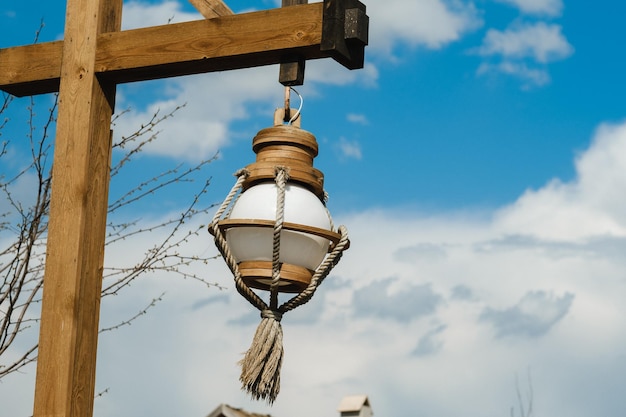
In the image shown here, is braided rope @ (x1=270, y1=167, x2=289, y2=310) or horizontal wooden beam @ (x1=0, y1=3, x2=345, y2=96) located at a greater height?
horizontal wooden beam @ (x1=0, y1=3, x2=345, y2=96)

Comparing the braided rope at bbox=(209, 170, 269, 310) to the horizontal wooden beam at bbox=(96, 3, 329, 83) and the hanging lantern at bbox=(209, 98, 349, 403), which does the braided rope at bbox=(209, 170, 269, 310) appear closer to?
the hanging lantern at bbox=(209, 98, 349, 403)

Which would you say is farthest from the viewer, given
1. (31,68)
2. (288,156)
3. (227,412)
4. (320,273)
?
(227,412)

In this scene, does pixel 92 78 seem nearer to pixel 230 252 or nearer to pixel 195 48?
pixel 195 48

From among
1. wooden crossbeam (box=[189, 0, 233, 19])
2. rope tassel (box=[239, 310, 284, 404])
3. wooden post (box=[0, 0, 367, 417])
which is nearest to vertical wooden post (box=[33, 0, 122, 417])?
wooden post (box=[0, 0, 367, 417])

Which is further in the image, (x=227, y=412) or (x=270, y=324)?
(x=227, y=412)

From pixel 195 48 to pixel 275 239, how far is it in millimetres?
713

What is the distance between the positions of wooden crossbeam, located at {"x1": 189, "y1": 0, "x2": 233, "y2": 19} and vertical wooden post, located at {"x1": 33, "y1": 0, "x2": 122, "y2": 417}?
1.24ft

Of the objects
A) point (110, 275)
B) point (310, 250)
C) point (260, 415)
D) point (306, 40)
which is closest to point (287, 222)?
point (310, 250)

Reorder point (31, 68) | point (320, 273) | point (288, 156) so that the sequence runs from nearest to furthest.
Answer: point (320, 273) → point (288, 156) → point (31, 68)

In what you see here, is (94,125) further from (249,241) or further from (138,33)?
(249,241)

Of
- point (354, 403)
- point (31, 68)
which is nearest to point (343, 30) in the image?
point (31, 68)

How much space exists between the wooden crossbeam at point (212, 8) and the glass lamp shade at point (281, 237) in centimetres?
61

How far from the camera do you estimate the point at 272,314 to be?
347 centimetres

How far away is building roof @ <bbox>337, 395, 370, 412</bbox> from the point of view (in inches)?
373
